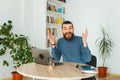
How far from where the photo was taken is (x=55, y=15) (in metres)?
6.11

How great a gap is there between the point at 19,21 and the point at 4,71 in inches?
49.7

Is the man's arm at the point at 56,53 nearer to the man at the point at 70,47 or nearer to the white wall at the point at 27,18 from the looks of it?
the man at the point at 70,47

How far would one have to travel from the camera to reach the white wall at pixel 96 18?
17.6ft

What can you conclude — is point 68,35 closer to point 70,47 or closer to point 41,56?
point 70,47

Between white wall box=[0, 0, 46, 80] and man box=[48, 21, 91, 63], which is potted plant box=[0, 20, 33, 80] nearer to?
white wall box=[0, 0, 46, 80]

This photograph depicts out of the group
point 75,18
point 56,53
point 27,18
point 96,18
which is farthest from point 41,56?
point 75,18

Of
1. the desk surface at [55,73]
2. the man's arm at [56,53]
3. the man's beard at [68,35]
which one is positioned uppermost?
the man's beard at [68,35]

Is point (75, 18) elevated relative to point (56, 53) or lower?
elevated

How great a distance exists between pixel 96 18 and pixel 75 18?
68 centimetres

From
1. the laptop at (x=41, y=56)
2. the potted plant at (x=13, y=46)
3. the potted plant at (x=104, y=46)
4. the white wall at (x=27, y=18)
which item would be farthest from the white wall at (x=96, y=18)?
the laptop at (x=41, y=56)

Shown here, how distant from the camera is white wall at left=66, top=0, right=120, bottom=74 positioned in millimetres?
5371

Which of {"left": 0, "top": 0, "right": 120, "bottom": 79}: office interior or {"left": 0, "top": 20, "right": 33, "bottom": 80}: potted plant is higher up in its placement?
{"left": 0, "top": 0, "right": 120, "bottom": 79}: office interior

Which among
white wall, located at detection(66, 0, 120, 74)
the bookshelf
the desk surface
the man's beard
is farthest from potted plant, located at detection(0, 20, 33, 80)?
white wall, located at detection(66, 0, 120, 74)

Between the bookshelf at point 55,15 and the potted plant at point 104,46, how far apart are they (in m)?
1.28
